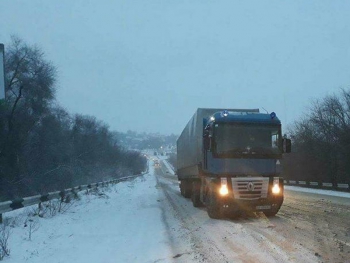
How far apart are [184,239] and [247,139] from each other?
17.4 feet

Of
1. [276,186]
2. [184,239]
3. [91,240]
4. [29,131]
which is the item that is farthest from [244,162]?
[29,131]

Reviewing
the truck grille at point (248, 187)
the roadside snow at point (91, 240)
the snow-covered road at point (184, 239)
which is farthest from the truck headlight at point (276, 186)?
the roadside snow at point (91, 240)

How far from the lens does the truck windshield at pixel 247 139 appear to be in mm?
14422

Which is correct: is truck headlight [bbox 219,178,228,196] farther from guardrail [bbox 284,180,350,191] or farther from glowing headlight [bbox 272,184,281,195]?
guardrail [bbox 284,180,350,191]

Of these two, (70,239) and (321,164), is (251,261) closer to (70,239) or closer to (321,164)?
(70,239)

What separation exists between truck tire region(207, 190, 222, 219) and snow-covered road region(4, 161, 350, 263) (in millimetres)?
295

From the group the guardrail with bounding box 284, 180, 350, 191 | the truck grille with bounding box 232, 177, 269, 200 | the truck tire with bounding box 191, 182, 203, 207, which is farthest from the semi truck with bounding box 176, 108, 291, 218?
the guardrail with bounding box 284, 180, 350, 191

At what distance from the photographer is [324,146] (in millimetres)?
46844

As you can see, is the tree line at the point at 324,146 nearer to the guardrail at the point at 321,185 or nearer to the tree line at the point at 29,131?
the guardrail at the point at 321,185

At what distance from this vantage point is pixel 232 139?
14555mm

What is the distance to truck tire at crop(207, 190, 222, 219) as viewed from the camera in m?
14.3

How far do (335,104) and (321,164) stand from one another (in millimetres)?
7065

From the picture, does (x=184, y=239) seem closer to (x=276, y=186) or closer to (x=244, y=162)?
(x=244, y=162)

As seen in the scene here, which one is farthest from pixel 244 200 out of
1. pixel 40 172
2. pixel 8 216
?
pixel 40 172
